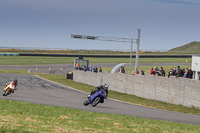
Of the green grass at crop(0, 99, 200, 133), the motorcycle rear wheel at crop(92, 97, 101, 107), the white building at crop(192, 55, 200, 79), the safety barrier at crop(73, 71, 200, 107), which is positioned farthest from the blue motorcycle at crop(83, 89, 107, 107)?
the white building at crop(192, 55, 200, 79)

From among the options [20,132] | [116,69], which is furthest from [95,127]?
[116,69]

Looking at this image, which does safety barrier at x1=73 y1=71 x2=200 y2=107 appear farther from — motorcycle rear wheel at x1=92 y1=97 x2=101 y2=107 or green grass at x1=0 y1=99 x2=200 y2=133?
green grass at x1=0 y1=99 x2=200 y2=133

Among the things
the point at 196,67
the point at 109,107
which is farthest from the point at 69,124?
the point at 196,67

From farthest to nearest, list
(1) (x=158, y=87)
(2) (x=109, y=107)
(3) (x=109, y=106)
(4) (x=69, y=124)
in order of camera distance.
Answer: (1) (x=158, y=87) < (3) (x=109, y=106) < (2) (x=109, y=107) < (4) (x=69, y=124)

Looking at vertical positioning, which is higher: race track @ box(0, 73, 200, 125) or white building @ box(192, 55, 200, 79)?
white building @ box(192, 55, 200, 79)

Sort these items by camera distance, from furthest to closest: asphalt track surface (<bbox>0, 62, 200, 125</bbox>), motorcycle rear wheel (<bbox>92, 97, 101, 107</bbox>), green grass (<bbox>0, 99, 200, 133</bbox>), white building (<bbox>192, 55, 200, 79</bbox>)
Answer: white building (<bbox>192, 55, 200, 79</bbox>)
motorcycle rear wheel (<bbox>92, 97, 101, 107</bbox>)
asphalt track surface (<bbox>0, 62, 200, 125</bbox>)
green grass (<bbox>0, 99, 200, 133</bbox>)

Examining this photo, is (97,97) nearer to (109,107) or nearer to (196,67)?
(109,107)

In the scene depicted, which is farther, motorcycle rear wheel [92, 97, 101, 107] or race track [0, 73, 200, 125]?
motorcycle rear wheel [92, 97, 101, 107]

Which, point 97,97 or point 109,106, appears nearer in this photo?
point 97,97

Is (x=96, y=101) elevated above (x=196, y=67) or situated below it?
below

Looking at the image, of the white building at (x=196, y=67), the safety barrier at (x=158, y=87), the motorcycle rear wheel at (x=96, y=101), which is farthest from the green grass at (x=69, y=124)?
the white building at (x=196, y=67)

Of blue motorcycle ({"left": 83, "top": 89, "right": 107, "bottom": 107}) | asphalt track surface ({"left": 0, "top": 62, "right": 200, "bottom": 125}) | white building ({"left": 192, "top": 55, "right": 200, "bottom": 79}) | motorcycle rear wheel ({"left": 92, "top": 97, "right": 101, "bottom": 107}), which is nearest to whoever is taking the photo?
asphalt track surface ({"left": 0, "top": 62, "right": 200, "bottom": 125})

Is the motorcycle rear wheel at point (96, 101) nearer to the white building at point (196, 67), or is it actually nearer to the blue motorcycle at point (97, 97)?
the blue motorcycle at point (97, 97)

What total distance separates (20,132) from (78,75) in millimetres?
33350
